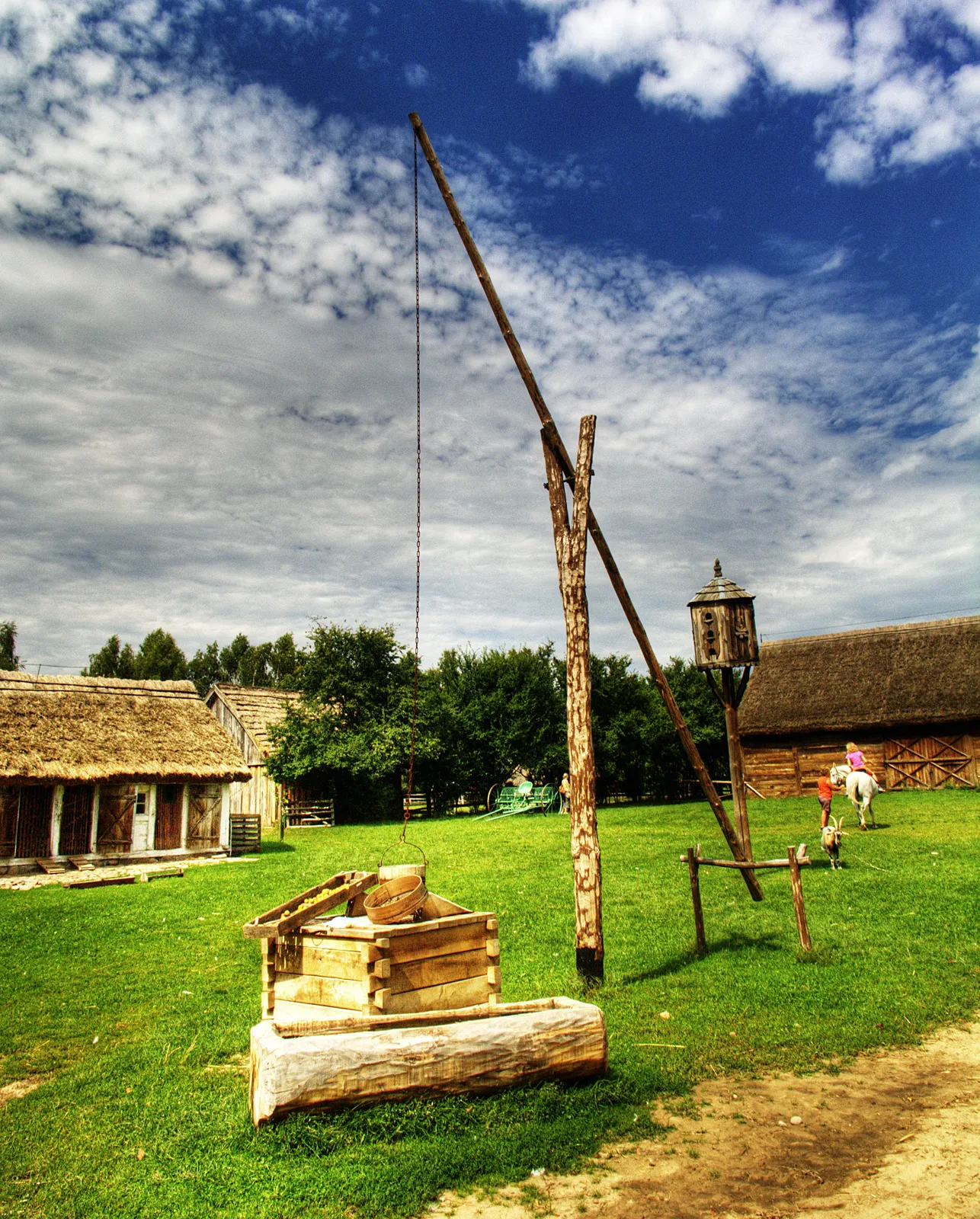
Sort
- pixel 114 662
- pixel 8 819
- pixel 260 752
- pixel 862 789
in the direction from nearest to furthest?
1. pixel 862 789
2. pixel 8 819
3. pixel 260 752
4. pixel 114 662

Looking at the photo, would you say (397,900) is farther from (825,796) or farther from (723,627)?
(825,796)

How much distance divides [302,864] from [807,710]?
21.1m

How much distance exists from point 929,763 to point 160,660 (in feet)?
204

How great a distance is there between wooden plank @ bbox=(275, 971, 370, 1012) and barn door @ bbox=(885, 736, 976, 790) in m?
29.2

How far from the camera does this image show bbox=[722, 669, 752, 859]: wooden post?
11.8 meters

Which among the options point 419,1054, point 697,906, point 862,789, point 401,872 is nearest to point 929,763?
point 862,789

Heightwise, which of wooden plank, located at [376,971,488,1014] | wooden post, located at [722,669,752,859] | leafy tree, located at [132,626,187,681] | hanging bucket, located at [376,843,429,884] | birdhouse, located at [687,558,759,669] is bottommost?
wooden plank, located at [376,971,488,1014]

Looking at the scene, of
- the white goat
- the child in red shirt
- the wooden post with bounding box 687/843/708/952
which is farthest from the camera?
the child in red shirt

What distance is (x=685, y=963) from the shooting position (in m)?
8.64

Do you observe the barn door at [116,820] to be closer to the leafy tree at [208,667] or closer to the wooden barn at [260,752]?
the wooden barn at [260,752]

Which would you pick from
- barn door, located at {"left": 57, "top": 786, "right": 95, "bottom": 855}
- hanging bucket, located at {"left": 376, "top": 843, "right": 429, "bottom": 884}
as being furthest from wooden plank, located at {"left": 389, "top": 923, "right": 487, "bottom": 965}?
barn door, located at {"left": 57, "top": 786, "right": 95, "bottom": 855}

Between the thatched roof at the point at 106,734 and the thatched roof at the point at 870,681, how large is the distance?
20923 millimetres

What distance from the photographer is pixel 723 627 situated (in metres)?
12.7

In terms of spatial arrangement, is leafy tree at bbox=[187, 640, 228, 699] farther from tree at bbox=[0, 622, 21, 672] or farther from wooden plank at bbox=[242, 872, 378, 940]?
wooden plank at bbox=[242, 872, 378, 940]
